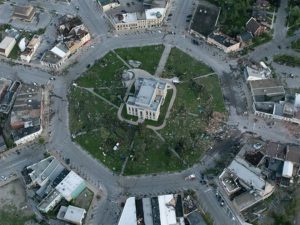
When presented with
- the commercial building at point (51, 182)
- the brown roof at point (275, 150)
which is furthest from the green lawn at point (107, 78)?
the brown roof at point (275, 150)

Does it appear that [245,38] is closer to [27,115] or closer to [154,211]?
[154,211]

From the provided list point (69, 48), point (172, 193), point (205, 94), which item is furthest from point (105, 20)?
point (172, 193)

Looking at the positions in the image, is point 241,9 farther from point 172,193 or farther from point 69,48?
point 172,193

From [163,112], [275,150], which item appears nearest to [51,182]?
[163,112]

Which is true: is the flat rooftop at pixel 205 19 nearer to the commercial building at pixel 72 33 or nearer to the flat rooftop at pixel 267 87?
the flat rooftop at pixel 267 87

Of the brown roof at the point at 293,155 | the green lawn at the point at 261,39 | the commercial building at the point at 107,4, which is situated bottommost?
the brown roof at the point at 293,155

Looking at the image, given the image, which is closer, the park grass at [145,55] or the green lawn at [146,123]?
the green lawn at [146,123]
